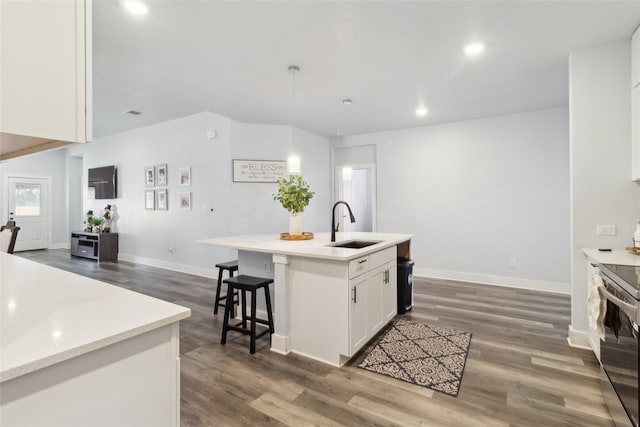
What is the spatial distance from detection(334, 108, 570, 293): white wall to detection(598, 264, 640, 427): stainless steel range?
9.86ft

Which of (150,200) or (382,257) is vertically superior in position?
(150,200)

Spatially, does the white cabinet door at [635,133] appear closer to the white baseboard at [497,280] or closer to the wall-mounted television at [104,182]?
the white baseboard at [497,280]

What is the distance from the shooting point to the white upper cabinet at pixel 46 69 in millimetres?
687

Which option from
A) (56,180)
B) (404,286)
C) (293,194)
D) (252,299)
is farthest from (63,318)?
(56,180)

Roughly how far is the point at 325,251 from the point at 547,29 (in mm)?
2515

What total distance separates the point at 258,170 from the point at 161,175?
2.22 m

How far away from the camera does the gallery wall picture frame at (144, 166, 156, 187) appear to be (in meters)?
6.22

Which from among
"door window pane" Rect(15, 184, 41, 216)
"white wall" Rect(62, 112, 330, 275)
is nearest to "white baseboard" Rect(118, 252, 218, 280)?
"white wall" Rect(62, 112, 330, 275)

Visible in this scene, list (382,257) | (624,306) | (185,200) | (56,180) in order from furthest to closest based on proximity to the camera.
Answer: (56,180) < (185,200) < (382,257) < (624,306)

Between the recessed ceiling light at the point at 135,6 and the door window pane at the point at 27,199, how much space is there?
851 centimetres

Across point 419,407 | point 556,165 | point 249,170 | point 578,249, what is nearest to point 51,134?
point 419,407

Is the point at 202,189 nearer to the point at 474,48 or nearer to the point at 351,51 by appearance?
the point at 351,51

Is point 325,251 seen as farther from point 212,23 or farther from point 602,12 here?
point 602,12

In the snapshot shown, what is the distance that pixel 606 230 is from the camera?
268 centimetres
